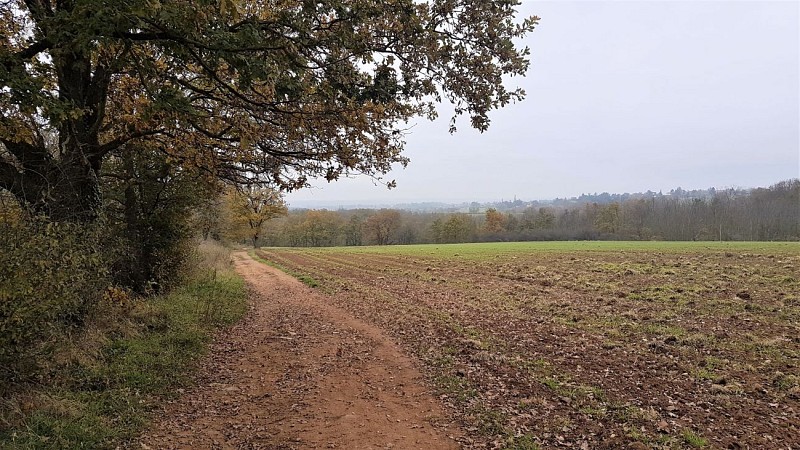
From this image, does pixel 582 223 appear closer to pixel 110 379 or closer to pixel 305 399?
pixel 305 399

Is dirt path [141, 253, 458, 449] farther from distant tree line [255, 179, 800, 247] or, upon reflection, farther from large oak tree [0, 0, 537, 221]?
distant tree line [255, 179, 800, 247]

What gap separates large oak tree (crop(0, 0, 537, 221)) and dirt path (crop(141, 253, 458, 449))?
10.9ft

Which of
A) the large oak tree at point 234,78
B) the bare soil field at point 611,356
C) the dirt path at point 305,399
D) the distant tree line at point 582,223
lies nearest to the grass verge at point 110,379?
the dirt path at point 305,399

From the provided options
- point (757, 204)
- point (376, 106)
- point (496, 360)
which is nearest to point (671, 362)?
point (496, 360)

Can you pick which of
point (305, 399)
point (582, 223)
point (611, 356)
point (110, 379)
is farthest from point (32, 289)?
point (582, 223)

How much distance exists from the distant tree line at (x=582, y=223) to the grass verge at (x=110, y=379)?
63.5 metres

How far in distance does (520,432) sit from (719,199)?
8430 centimetres

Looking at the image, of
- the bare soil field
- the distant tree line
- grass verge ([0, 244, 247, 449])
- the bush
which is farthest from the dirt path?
the distant tree line

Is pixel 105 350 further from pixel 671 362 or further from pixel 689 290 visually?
pixel 689 290

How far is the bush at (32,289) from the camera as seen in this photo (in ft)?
14.9

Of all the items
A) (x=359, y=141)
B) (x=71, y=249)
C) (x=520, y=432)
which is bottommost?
(x=520, y=432)

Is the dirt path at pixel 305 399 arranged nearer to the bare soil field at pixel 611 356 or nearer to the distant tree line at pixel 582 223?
the bare soil field at pixel 611 356

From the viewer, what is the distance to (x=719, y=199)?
72.5 metres

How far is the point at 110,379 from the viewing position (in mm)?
6305
